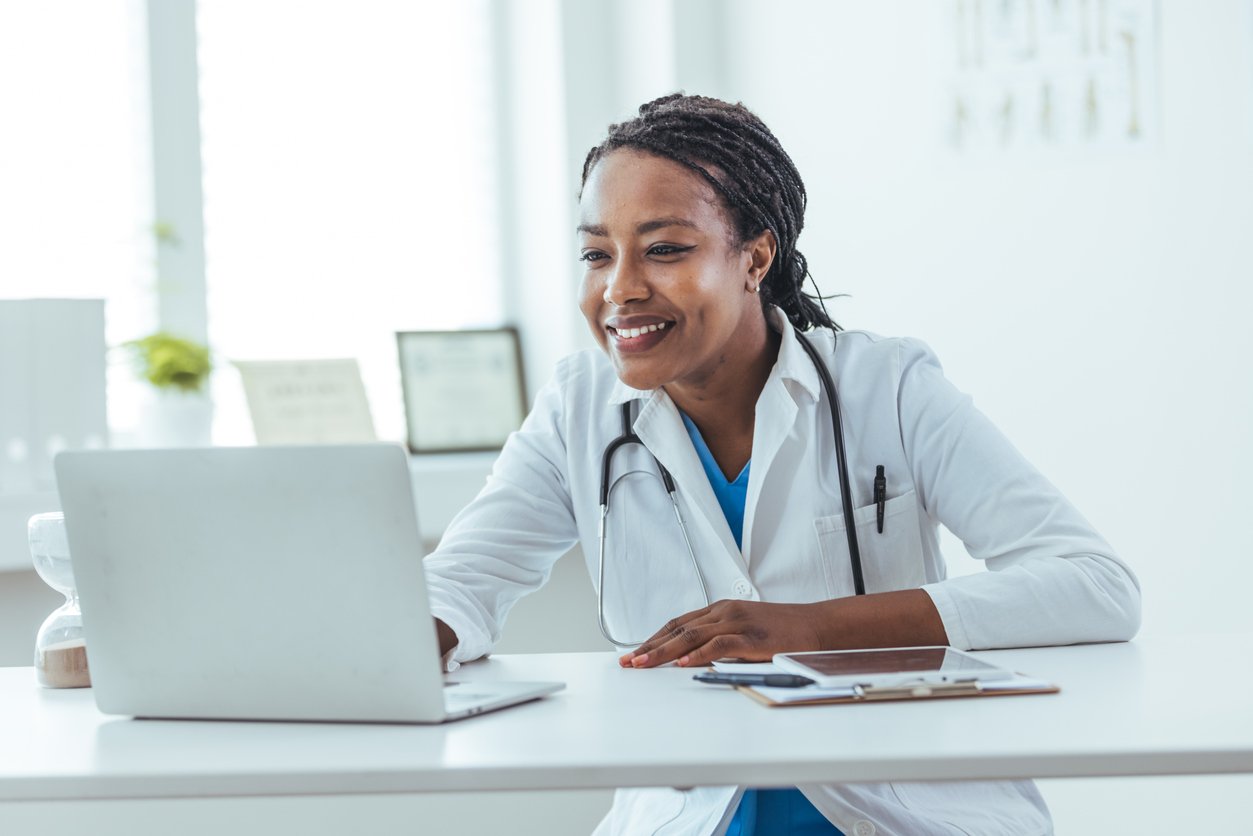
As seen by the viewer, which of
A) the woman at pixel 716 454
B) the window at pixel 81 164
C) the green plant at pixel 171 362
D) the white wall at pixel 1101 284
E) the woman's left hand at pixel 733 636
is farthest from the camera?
the window at pixel 81 164

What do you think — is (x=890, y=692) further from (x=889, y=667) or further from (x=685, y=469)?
(x=685, y=469)

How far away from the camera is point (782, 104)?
2.81 meters

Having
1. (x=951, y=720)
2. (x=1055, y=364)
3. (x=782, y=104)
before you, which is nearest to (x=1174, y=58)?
(x=1055, y=364)

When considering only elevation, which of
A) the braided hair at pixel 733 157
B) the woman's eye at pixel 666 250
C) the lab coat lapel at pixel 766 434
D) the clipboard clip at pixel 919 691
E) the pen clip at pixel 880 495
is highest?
the braided hair at pixel 733 157

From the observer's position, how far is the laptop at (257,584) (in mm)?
966

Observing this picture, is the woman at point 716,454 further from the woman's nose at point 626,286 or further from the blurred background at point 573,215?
the blurred background at point 573,215

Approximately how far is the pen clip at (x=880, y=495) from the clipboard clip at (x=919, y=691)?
0.51m

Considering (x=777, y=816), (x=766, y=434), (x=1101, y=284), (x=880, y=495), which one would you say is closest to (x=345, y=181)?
(x=1101, y=284)

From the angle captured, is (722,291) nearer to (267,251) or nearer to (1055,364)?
(1055,364)

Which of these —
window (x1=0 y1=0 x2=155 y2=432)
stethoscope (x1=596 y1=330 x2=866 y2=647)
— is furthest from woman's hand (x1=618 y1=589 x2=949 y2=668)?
window (x1=0 y1=0 x2=155 y2=432)

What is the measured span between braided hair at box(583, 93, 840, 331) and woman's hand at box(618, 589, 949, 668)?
550 millimetres

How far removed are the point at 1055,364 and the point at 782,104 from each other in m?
0.83

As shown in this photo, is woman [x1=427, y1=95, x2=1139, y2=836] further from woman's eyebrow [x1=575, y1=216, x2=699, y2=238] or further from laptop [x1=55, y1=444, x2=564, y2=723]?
laptop [x1=55, y1=444, x2=564, y2=723]

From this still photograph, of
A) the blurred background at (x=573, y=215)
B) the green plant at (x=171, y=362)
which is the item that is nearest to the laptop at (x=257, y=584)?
the blurred background at (x=573, y=215)
